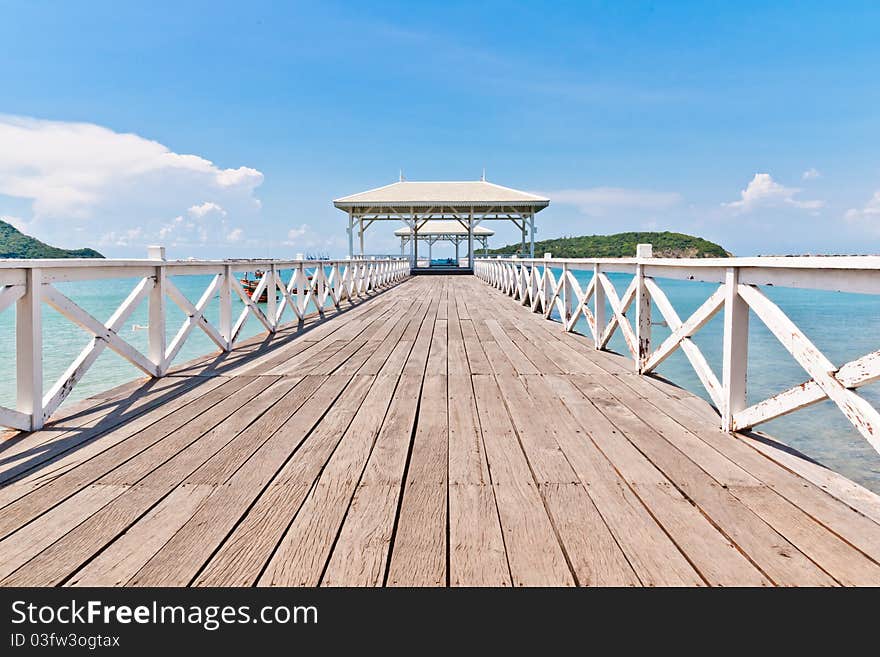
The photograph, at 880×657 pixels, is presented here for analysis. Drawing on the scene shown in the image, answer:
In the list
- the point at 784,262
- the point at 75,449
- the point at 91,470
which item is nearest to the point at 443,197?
the point at 784,262

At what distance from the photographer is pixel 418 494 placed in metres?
1.78

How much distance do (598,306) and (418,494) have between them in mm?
3884

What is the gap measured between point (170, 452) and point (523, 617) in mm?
1746

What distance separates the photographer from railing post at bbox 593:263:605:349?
5.01 meters

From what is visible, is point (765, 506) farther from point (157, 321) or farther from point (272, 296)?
point (272, 296)

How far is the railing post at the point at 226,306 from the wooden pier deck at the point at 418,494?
4.90ft

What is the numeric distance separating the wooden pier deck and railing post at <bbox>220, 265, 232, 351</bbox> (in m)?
1.49

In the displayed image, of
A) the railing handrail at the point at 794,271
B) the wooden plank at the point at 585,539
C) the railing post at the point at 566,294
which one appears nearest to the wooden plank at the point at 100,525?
the wooden plank at the point at 585,539

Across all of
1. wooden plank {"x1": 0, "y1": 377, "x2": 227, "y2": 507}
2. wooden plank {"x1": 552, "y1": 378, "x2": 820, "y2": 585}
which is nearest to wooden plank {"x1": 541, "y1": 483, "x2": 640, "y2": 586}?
wooden plank {"x1": 552, "y1": 378, "x2": 820, "y2": 585}

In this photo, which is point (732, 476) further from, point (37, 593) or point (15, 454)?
point (15, 454)

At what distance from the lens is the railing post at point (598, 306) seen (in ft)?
16.4

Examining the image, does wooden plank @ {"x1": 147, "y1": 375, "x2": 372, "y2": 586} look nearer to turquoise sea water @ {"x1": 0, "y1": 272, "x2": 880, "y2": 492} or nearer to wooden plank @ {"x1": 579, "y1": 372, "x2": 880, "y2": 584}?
wooden plank @ {"x1": 579, "y1": 372, "x2": 880, "y2": 584}

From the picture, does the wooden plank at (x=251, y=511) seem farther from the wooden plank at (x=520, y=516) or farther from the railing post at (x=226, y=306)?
the railing post at (x=226, y=306)

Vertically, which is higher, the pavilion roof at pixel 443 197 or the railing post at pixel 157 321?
the pavilion roof at pixel 443 197
